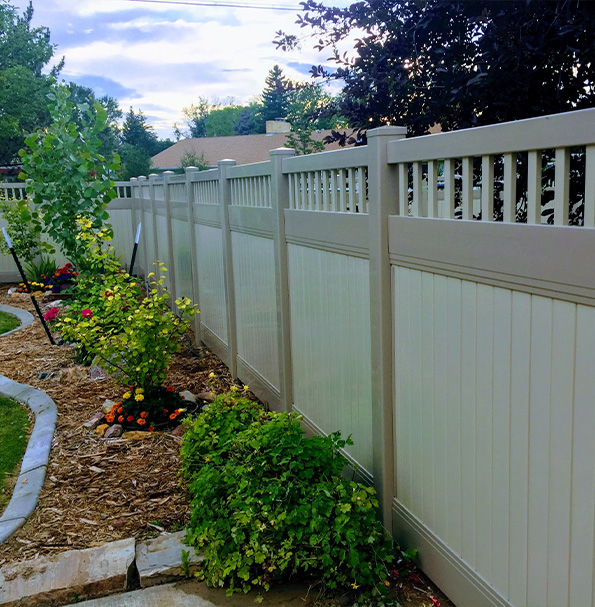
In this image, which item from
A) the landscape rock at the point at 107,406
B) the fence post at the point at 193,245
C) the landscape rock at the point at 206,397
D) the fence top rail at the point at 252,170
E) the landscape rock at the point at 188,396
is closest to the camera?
the fence top rail at the point at 252,170

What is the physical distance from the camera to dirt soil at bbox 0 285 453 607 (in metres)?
3.17

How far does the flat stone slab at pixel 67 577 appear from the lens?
271 centimetres

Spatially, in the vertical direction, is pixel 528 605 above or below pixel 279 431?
below

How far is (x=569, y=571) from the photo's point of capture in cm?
183

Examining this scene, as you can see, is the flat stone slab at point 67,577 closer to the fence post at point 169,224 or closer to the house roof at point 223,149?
the fence post at point 169,224

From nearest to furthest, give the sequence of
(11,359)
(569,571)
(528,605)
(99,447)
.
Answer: (569,571) → (528,605) → (99,447) → (11,359)

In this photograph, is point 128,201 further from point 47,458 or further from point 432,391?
point 432,391

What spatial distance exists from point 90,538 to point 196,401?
6.66 ft

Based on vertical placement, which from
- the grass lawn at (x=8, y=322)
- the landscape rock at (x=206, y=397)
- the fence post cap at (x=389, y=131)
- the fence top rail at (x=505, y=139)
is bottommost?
the landscape rock at (x=206, y=397)

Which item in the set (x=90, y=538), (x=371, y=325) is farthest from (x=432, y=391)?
(x=90, y=538)

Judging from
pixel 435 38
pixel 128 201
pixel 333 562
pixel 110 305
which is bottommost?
pixel 333 562

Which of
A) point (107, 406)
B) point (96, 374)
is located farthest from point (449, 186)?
point (96, 374)

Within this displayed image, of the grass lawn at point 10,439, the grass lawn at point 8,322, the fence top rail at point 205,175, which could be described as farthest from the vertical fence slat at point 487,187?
the grass lawn at point 8,322

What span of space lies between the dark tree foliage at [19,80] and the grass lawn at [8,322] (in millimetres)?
24037
